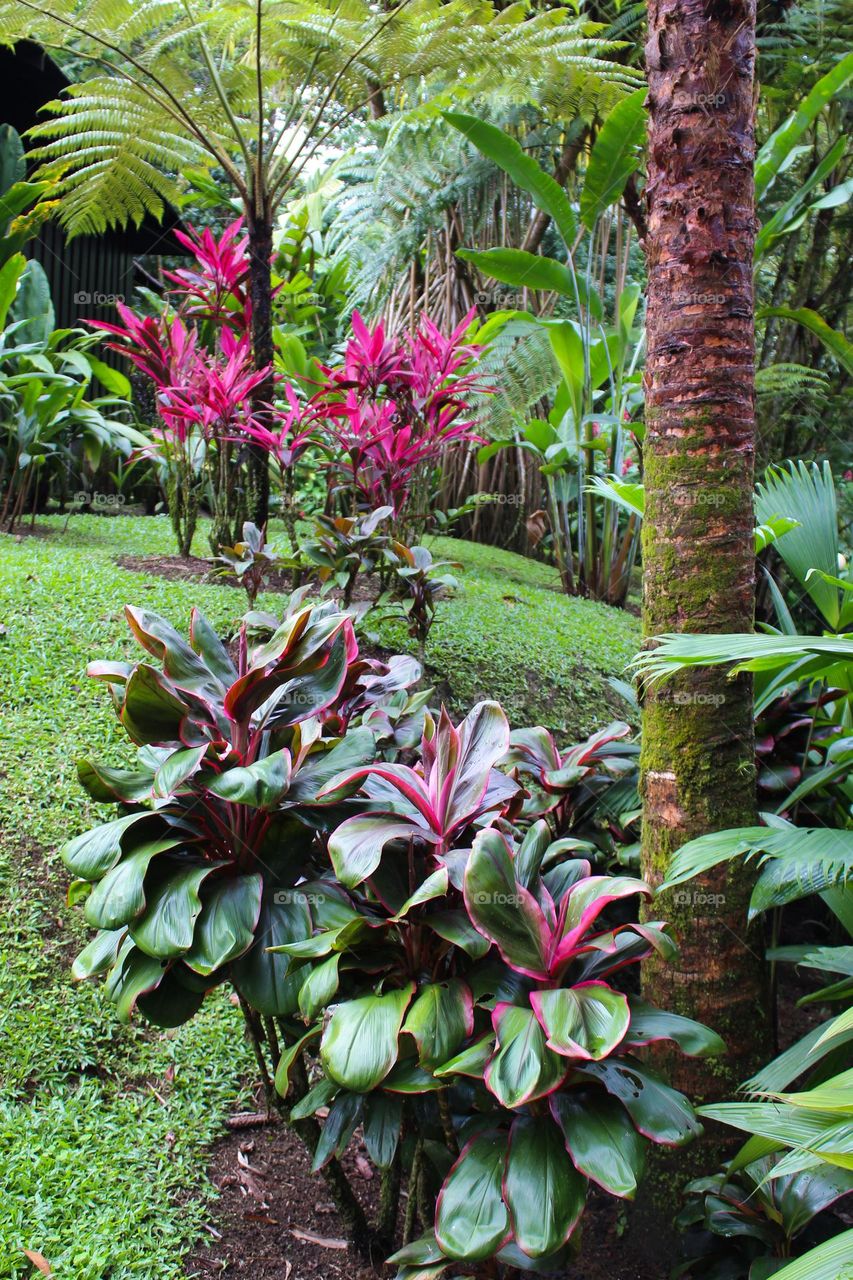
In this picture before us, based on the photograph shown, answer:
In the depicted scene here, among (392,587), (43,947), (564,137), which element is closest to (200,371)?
(392,587)

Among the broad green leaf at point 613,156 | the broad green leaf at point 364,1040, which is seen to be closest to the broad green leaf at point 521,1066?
the broad green leaf at point 364,1040

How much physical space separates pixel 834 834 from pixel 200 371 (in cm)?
303

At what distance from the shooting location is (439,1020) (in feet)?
3.72

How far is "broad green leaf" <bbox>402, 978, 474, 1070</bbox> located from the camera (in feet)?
3.62

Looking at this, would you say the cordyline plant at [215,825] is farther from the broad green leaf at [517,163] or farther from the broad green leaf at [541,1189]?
the broad green leaf at [517,163]

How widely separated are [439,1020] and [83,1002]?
3.68 feet

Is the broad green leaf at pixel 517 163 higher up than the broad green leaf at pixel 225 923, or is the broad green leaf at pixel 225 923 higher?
the broad green leaf at pixel 517 163

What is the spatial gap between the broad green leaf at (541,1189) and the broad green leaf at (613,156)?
406 cm

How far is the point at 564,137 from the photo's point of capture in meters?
6.43

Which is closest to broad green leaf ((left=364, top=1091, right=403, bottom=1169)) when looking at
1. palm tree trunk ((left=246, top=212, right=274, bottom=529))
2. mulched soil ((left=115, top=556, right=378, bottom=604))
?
mulched soil ((left=115, top=556, right=378, bottom=604))

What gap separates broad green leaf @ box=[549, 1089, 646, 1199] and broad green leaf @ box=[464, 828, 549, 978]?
160 mm

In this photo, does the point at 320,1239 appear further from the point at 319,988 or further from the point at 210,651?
the point at 210,651

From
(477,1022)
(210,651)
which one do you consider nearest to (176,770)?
(210,651)

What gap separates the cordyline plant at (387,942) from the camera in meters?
1.08
